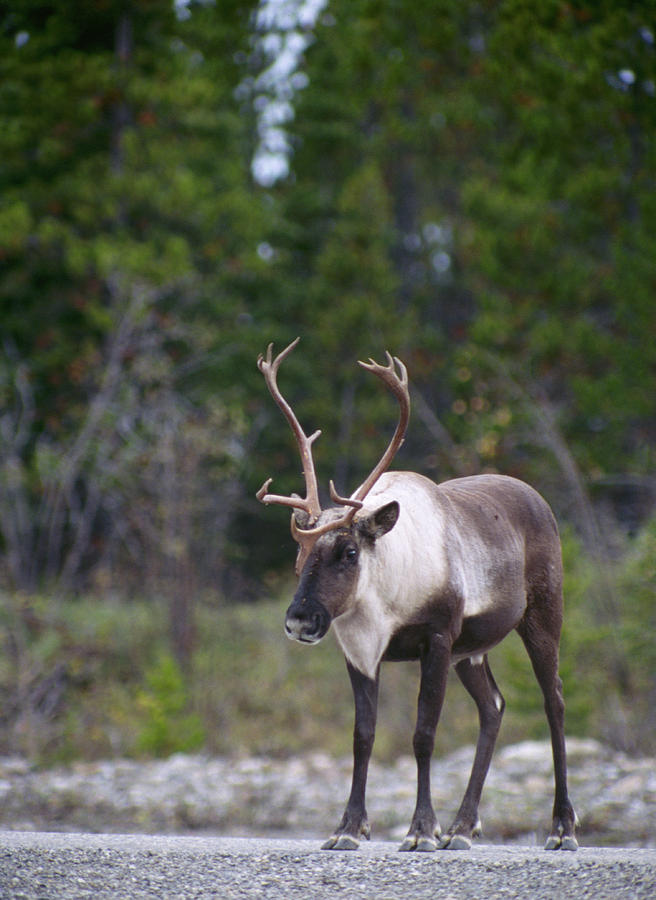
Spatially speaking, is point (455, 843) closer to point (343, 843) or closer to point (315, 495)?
point (343, 843)

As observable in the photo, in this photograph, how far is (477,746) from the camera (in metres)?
4.86

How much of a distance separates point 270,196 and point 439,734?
12.9 m

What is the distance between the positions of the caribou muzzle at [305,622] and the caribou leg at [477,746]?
1146 millimetres

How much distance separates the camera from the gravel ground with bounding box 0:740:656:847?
30.0ft

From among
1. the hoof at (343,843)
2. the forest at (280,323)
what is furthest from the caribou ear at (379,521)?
the forest at (280,323)

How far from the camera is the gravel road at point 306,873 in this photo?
3881 mm

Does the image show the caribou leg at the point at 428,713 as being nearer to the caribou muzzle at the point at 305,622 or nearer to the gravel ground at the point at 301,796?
the caribou muzzle at the point at 305,622

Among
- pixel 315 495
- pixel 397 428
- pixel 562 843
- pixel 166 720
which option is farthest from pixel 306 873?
pixel 166 720

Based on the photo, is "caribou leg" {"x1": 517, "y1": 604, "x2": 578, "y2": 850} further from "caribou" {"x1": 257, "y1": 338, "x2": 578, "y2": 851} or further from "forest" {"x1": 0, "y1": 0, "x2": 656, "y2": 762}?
"forest" {"x1": 0, "y1": 0, "x2": 656, "y2": 762}

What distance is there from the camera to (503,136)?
20.9 m

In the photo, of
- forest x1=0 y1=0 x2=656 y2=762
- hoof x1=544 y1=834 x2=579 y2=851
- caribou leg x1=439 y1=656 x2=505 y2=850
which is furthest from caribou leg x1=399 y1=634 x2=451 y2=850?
forest x1=0 y1=0 x2=656 y2=762

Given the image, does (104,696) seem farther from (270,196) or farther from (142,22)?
(270,196)

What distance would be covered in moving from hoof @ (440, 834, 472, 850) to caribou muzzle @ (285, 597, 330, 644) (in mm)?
1131

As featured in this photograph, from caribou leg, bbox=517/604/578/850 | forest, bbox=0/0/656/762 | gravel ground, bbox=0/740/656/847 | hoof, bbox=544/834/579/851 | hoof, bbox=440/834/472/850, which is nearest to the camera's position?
hoof, bbox=440/834/472/850
